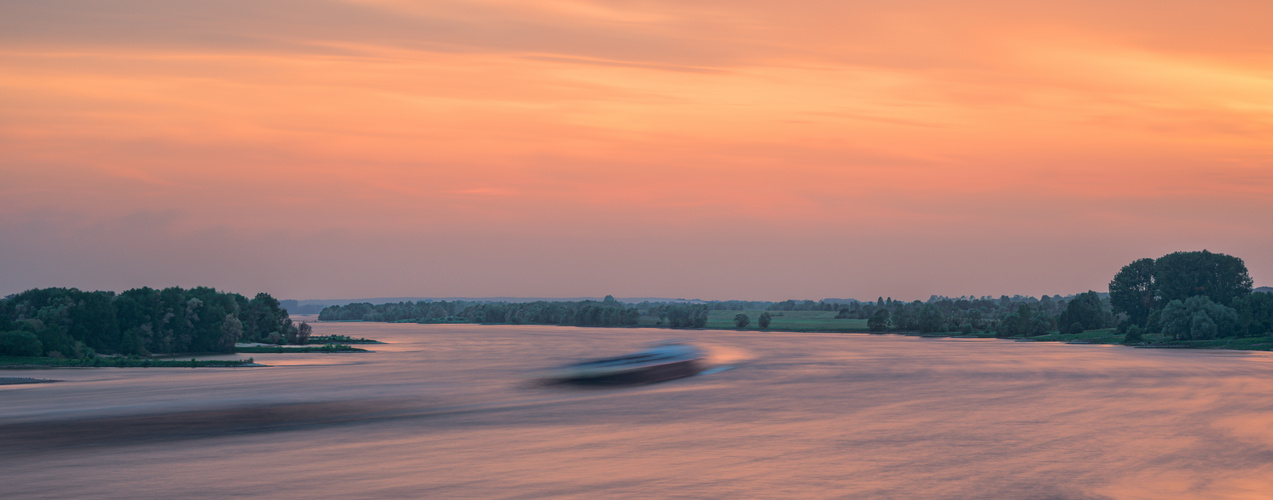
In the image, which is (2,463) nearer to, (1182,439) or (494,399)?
(494,399)

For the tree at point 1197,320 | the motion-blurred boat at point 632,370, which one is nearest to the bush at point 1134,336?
the tree at point 1197,320

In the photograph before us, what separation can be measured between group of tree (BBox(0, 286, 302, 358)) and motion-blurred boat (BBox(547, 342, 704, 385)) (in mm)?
52988

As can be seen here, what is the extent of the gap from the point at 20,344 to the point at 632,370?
59742 millimetres

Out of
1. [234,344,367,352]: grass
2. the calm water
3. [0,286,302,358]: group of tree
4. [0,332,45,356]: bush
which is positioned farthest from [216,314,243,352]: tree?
the calm water

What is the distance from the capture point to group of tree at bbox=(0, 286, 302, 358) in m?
96.9

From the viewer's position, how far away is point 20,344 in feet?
303

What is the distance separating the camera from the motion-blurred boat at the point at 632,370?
237ft

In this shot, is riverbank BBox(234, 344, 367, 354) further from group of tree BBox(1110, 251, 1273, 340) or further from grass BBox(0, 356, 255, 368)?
group of tree BBox(1110, 251, 1273, 340)

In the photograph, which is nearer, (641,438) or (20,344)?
(641,438)

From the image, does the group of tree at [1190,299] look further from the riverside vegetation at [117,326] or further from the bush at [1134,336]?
the riverside vegetation at [117,326]

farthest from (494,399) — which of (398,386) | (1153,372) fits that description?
(1153,372)

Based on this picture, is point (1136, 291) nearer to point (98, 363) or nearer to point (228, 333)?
point (228, 333)

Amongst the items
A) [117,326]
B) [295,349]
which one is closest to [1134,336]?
[295,349]

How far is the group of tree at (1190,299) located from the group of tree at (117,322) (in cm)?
14447
